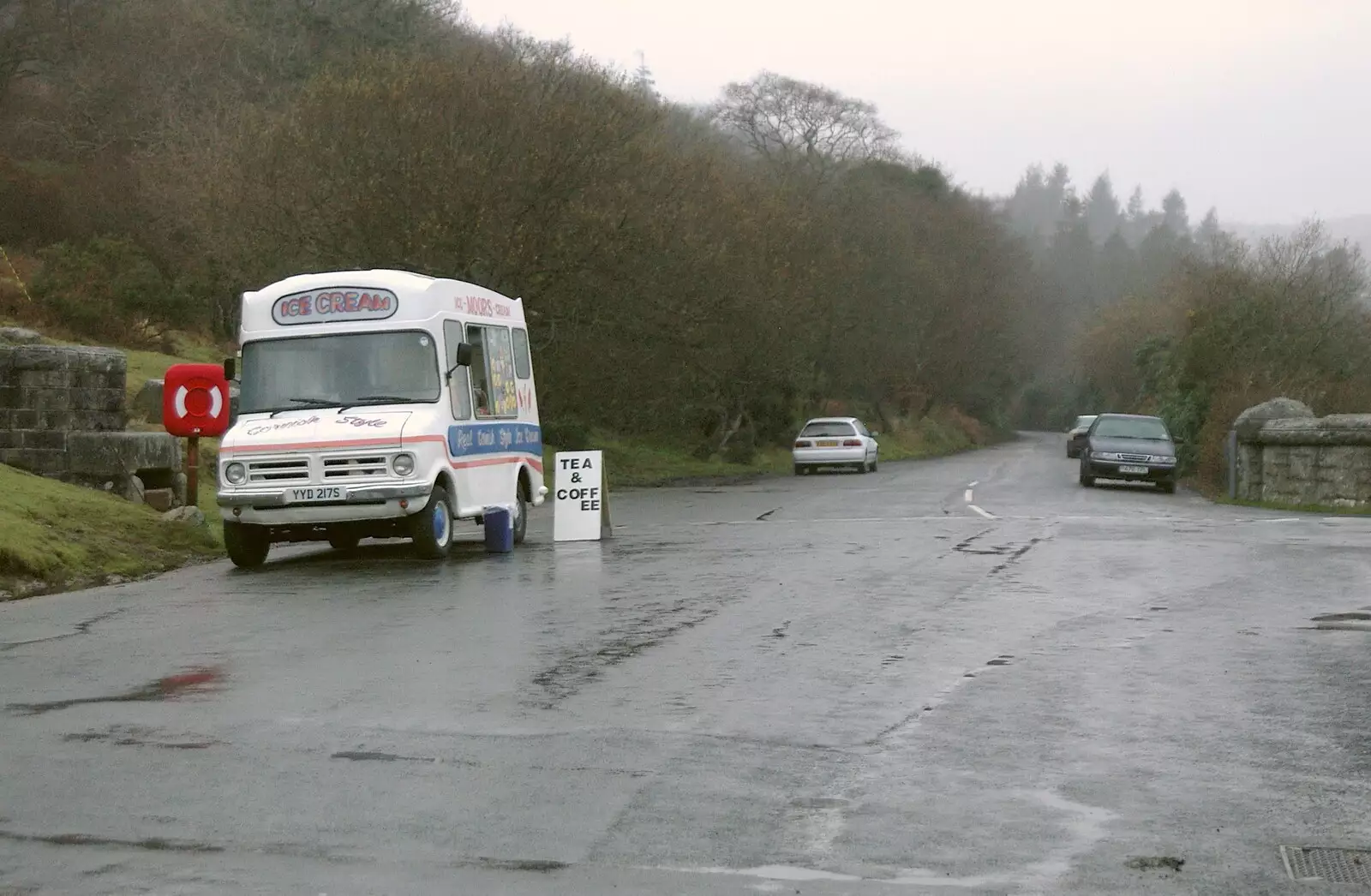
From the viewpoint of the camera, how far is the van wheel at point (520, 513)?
20.1 metres

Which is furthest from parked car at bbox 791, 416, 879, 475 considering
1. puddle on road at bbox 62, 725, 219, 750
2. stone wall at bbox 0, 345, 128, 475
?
puddle on road at bbox 62, 725, 219, 750

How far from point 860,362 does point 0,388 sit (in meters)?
56.8

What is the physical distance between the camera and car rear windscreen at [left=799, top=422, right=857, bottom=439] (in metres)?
50.0

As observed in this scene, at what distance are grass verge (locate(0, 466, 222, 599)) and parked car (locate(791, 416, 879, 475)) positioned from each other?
101ft

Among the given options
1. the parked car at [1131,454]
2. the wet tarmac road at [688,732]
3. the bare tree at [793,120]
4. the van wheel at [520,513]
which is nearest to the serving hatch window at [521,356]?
the van wheel at [520,513]

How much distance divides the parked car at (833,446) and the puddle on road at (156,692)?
1582 inches

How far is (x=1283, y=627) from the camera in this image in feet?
38.8

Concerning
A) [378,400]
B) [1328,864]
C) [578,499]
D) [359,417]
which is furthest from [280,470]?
[1328,864]

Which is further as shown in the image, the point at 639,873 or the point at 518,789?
the point at 518,789

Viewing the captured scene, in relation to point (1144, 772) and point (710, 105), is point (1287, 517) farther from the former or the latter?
point (710, 105)

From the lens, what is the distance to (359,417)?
17297mm

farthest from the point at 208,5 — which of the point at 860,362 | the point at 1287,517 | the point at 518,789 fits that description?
the point at 518,789

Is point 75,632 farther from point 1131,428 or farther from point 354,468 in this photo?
point 1131,428

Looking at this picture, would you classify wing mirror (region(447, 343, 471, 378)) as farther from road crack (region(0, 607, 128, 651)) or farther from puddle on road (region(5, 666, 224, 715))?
puddle on road (region(5, 666, 224, 715))
